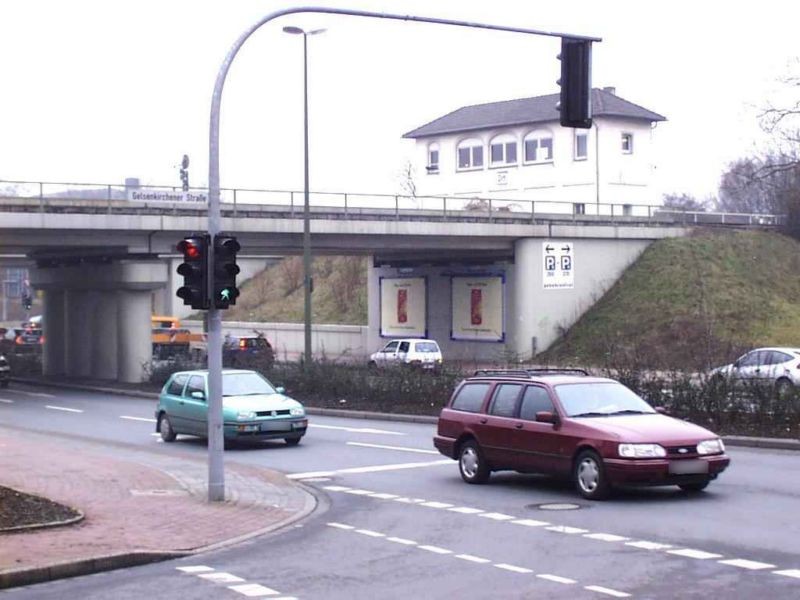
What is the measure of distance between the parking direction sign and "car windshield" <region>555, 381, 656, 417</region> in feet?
125

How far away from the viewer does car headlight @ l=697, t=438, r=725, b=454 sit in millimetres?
15258

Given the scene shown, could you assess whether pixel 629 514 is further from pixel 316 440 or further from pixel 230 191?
pixel 230 191

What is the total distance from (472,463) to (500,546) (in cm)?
519

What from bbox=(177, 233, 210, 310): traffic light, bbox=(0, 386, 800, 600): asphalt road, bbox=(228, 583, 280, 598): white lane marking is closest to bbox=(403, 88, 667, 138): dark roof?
bbox=(0, 386, 800, 600): asphalt road

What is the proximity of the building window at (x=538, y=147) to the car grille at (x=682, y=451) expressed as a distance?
60.2 metres

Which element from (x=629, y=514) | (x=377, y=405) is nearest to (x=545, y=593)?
(x=629, y=514)

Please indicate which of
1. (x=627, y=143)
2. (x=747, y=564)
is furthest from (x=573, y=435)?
(x=627, y=143)

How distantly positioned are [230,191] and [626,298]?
738 inches

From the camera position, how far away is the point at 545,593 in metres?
10.1

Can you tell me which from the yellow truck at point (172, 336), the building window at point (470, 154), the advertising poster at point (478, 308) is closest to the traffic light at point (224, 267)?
the advertising poster at point (478, 308)

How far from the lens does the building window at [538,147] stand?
244ft

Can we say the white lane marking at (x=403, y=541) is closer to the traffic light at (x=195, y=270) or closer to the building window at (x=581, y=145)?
the traffic light at (x=195, y=270)

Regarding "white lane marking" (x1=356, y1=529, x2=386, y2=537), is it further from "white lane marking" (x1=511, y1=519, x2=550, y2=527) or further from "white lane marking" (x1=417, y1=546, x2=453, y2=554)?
"white lane marking" (x1=511, y1=519, x2=550, y2=527)

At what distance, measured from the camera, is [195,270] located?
16016 mm
